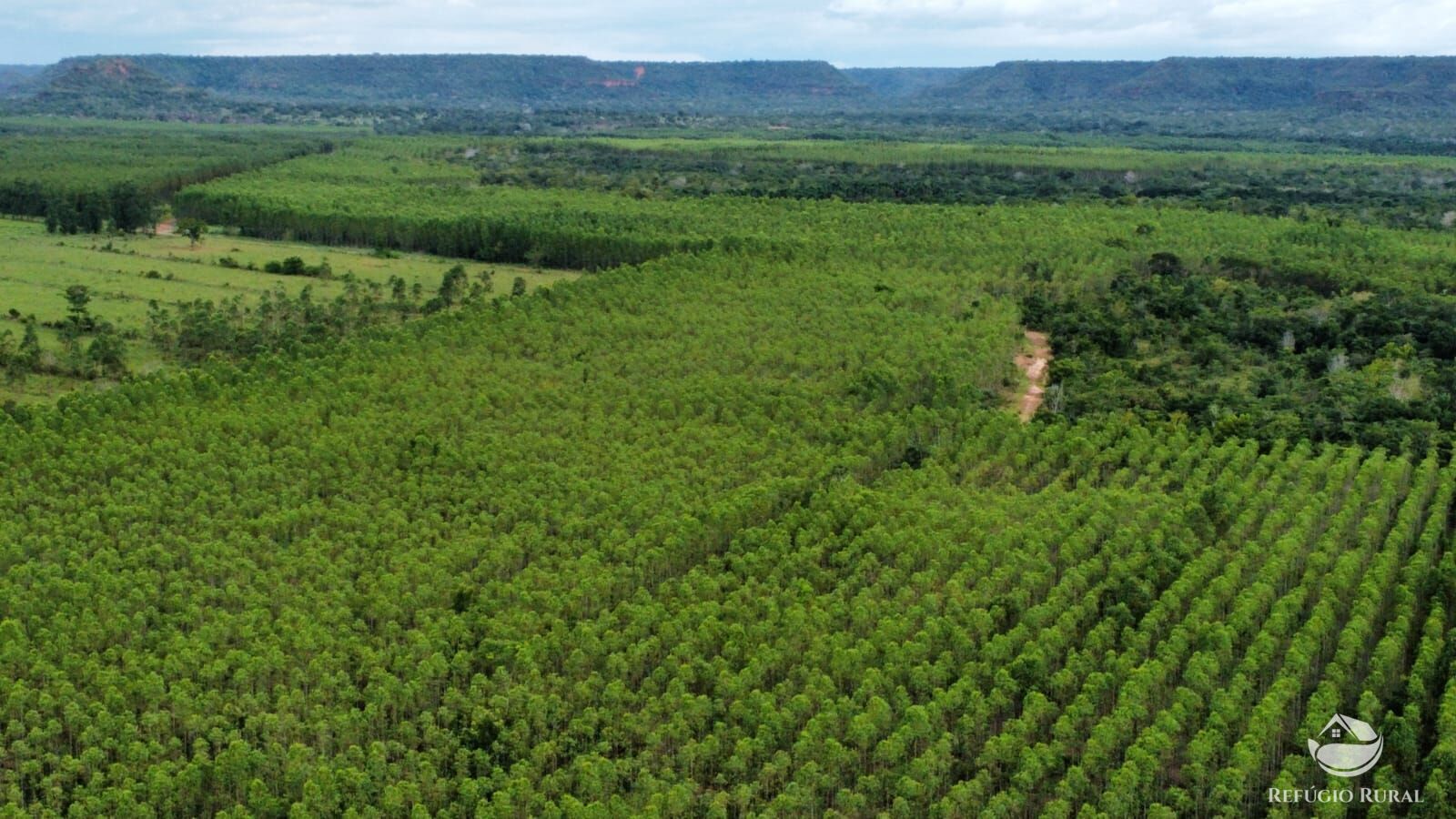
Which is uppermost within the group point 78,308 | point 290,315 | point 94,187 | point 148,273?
point 94,187

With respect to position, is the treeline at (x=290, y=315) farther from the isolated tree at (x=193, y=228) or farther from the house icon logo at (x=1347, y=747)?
the house icon logo at (x=1347, y=747)

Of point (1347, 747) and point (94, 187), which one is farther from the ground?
point (94, 187)

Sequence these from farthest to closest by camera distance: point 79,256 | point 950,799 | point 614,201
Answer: point 614,201 → point 79,256 → point 950,799

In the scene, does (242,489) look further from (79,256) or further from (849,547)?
(79,256)

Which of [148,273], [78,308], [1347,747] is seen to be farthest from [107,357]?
[1347,747]

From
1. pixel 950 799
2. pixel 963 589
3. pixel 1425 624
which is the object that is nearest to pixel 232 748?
pixel 950 799

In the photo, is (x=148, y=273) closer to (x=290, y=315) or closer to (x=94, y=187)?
(x=290, y=315)
